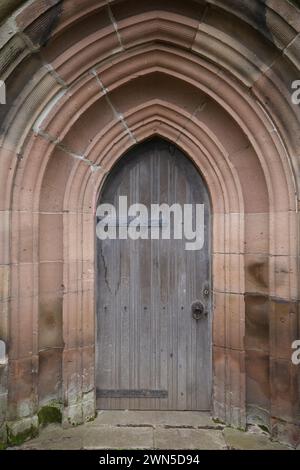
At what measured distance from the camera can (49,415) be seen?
2.74 meters

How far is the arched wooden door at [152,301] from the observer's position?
2992 millimetres

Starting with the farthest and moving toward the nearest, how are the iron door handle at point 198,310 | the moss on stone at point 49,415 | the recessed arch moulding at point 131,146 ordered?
the iron door handle at point 198,310
the moss on stone at point 49,415
the recessed arch moulding at point 131,146

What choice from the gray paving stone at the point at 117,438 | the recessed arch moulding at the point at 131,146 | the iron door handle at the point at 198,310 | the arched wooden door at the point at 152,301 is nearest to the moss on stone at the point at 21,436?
the recessed arch moulding at the point at 131,146

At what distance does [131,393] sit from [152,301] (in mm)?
867

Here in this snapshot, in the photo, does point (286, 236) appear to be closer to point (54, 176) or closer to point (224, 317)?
point (224, 317)

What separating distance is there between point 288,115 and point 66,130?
1.73 meters

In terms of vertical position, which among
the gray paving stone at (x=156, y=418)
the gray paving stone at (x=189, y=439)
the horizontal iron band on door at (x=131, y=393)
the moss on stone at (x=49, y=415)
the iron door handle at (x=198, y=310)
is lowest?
the gray paving stone at (x=189, y=439)

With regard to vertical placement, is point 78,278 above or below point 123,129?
below

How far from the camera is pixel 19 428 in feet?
8.48

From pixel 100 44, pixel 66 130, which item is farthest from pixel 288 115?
pixel 66 130

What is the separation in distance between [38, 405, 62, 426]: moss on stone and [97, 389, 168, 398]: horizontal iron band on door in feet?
1.27

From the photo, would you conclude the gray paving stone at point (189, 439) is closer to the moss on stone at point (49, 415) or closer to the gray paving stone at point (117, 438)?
the gray paving stone at point (117, 438)

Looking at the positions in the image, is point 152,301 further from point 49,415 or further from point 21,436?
point 21,436

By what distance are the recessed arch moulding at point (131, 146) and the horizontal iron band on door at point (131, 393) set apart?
0.15 m
